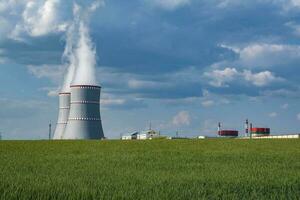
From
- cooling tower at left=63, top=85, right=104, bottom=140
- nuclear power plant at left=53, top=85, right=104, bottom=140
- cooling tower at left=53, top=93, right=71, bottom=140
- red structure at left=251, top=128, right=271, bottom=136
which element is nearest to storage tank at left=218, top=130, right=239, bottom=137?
red structure at left=251, top=128, right=271, bottom=136

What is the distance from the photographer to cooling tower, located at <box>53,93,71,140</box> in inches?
3295

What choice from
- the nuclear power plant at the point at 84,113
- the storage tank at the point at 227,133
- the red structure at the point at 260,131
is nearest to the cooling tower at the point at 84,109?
the nuclear power plant at the point at 84,113

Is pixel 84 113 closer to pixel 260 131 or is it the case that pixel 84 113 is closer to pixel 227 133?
pixel 260 131

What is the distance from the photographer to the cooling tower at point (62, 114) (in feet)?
275

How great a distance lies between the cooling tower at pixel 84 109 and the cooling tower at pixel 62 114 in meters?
7.04

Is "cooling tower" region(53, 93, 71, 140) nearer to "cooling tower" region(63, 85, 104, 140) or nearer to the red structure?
"cooling tower" region(63, 85, 104, 140)

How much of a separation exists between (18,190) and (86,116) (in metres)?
66.2

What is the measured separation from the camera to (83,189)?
866cm

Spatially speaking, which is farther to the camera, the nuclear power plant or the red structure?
the red structure

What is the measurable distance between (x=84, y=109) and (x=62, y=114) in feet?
44.3

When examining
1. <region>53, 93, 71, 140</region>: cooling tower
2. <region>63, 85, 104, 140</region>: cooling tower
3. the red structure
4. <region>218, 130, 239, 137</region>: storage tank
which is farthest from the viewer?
<region>218, 130, 239, 137</region>: storage tank

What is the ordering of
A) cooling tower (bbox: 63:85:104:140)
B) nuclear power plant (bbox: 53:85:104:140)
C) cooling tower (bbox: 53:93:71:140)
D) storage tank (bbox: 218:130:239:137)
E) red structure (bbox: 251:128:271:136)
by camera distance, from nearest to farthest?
cooling tower (bbox: 63:85:104:140), nuclear power plant (bbox: 53:85:104:140), cooling tower (bbox: 53:93:71:140), red structure (bbox: 251:128:271:136), storage tank (bbox: 218:130:239:137)

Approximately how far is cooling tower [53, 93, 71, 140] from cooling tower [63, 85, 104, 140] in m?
7.04

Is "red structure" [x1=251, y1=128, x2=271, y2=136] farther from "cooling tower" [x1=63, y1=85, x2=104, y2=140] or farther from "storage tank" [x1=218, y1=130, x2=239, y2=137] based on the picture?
"cooling tower" [x1=63, y1=85, x2=104, y2=140]
